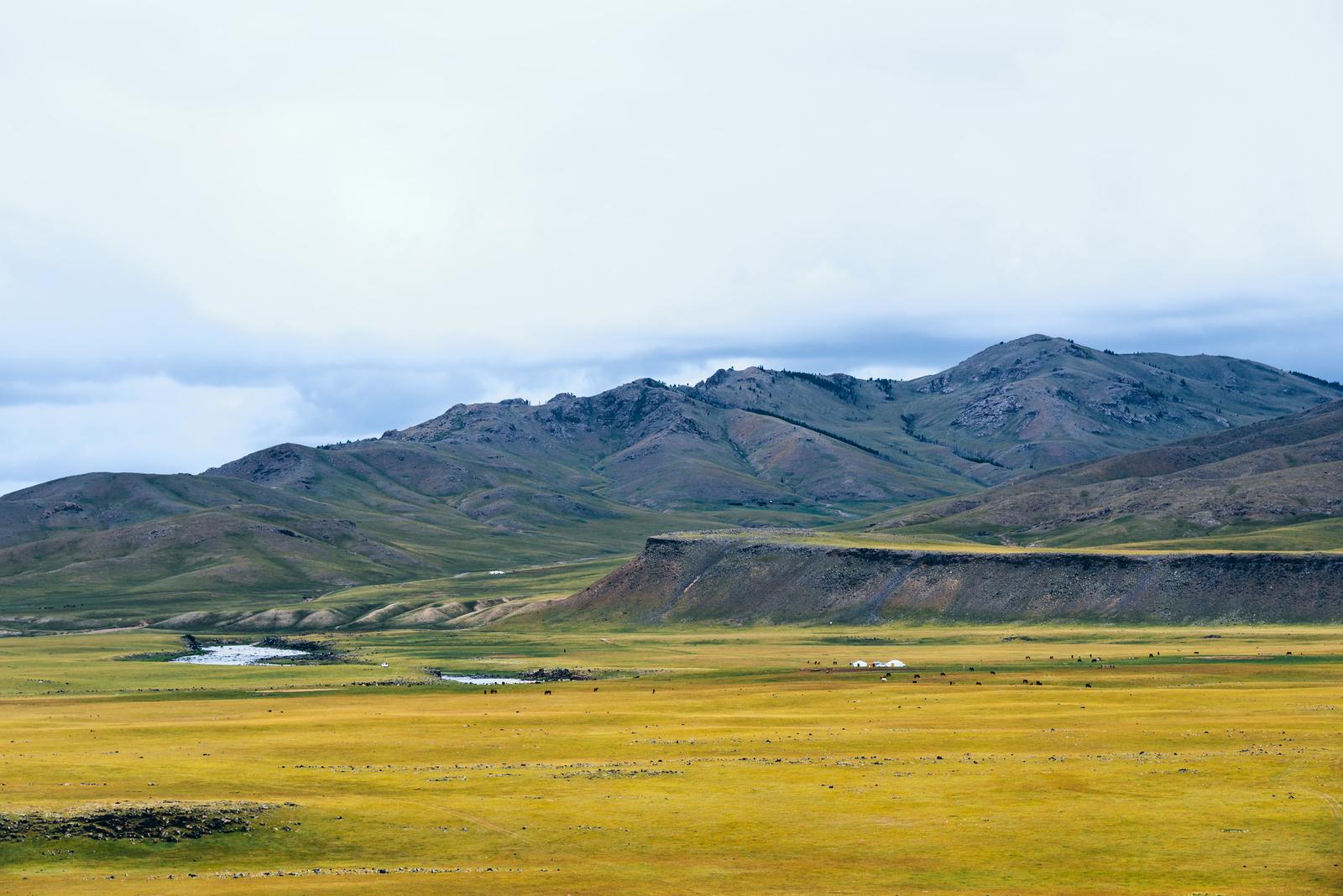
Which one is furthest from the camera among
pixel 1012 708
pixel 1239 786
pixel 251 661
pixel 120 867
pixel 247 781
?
pixel 251 661

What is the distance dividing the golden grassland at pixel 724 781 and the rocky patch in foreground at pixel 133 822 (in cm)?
100

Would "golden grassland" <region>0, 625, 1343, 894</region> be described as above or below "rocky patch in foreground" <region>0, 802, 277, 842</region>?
below

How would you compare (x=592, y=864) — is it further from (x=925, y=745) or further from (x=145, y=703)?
(x=145, y=703)

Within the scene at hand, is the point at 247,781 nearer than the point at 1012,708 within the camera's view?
Yes

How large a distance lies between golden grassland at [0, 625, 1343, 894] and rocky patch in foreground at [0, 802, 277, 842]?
1.00 metres

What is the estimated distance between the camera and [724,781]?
74562 mm

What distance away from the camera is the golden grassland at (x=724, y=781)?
55.6m

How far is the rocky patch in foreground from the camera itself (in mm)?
59938

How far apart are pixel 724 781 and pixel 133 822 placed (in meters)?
28.0

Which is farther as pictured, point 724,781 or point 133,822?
point 724,781

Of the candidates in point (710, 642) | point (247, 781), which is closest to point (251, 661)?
point (710, 642)

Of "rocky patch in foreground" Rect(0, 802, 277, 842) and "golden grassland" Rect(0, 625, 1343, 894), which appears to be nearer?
"golden grassland" Rect(0, 625, 1343, 894)

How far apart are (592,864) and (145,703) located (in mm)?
79409

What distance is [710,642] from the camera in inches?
7564
